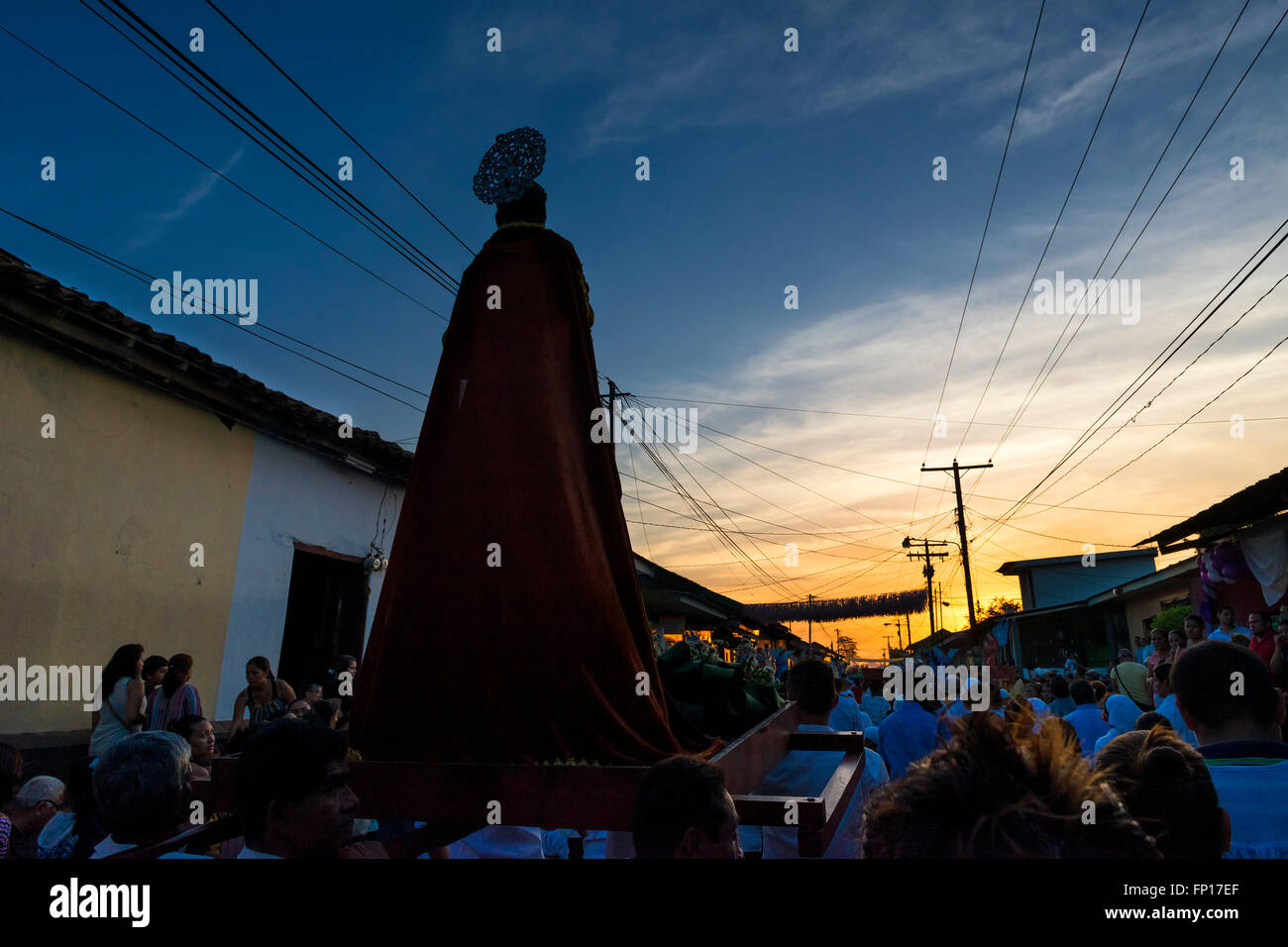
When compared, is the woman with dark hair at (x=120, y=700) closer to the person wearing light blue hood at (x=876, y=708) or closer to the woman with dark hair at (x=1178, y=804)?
the woman with dark hair at (x=1178, y=804)

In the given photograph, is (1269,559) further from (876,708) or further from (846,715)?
(846,715)

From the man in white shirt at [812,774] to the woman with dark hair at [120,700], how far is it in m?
4.70

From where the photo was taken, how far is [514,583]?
244 centimetres

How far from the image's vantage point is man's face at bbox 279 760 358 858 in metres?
1.94

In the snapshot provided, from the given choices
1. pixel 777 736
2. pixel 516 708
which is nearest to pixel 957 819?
pixel 516 708

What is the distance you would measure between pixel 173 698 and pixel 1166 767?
20.8 feet

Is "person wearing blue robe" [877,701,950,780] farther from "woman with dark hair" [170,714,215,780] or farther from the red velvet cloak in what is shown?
"woman with dark hair" [170,714,215,780]

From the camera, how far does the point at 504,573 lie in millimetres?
2449

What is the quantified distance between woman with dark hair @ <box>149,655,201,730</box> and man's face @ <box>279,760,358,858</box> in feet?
15.1

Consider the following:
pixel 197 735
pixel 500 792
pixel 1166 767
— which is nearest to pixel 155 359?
pixel 197 735

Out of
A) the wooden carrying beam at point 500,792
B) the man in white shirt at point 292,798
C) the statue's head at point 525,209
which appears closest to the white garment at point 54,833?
the wooden carrying beam at point 500,792

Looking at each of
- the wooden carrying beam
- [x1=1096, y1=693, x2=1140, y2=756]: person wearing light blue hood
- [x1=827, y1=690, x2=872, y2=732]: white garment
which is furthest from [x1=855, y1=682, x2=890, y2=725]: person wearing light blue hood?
the wooden carrying beam

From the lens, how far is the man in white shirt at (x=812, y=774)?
2.81 meters

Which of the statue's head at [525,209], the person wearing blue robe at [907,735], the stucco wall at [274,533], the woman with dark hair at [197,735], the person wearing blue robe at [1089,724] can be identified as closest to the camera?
the statue's head at [525,209]
